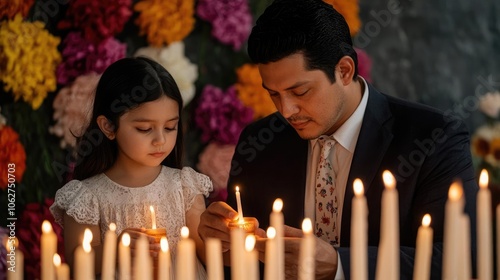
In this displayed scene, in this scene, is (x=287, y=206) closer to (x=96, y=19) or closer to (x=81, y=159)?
(x=81, y=159)

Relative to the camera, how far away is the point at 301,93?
3.16 meters

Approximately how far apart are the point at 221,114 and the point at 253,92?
10.0 inches

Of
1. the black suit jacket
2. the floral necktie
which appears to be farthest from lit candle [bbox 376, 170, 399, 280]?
the floral necktie

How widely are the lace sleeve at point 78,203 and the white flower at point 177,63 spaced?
1594 millimetres

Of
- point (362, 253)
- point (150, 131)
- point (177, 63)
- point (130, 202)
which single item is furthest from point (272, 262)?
point (177, 63)

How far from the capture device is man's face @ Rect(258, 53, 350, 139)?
3.12 metres

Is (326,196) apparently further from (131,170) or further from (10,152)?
(10,152)

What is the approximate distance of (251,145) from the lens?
3.74 m

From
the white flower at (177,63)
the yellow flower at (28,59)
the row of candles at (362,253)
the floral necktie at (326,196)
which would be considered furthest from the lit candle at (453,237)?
the yellow flower at (28,59)

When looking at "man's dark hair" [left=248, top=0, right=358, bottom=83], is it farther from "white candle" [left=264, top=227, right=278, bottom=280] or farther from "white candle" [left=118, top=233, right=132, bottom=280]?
"white candle" [left=264, top=227, right=278, bottom=280]

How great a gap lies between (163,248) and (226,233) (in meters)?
1.33

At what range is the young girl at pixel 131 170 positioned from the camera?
11.1 ft

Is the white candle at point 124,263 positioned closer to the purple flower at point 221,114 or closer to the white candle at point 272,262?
the white candle at point 272,262

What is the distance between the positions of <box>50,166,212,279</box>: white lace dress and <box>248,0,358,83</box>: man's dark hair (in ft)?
2.61
